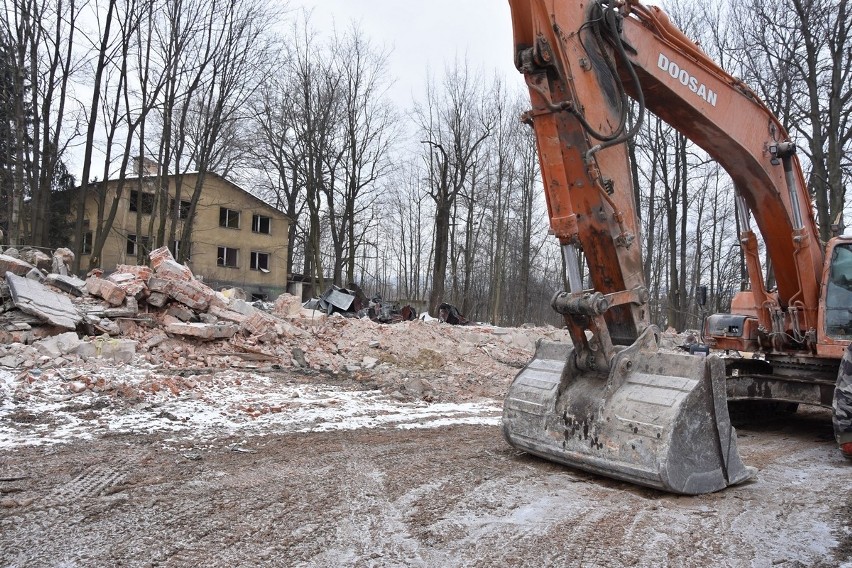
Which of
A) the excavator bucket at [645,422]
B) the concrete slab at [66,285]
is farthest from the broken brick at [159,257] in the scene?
the excavator bucket at [645,422]

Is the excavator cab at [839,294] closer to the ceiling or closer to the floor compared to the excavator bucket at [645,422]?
closer to the ceiling

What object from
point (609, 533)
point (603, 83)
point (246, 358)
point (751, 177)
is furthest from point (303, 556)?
point (246, 358)

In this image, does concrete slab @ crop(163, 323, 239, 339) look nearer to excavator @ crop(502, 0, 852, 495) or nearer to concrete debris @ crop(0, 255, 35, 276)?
concrete debris @ crop(0, 255, 35, 276)

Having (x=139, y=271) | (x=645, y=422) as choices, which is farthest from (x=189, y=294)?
(x=645, y=422)

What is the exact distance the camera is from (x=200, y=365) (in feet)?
35.2

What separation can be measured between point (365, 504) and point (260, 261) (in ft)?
126

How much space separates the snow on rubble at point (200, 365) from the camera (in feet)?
24.8

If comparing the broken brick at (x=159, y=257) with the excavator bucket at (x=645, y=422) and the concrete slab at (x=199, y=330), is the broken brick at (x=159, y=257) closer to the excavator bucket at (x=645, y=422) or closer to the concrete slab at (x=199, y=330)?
the concrete slab at (x=199, y=330)

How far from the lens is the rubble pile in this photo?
9977mm

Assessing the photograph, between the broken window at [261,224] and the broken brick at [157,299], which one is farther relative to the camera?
the broken window at [261,224]

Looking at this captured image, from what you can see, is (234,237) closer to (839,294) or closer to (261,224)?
(261,224)

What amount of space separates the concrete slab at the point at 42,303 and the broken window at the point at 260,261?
2947cm

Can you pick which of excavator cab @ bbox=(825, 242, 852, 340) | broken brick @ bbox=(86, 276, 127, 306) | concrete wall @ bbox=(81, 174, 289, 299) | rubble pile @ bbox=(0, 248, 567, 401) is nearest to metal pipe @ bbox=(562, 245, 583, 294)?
excavator cab @ bbox=(825, 242, 852, 340)

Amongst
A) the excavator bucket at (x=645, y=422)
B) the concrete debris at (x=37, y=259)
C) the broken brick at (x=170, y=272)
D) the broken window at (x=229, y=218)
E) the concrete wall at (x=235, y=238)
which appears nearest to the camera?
the excavator bucket at (x=645, y=422)
